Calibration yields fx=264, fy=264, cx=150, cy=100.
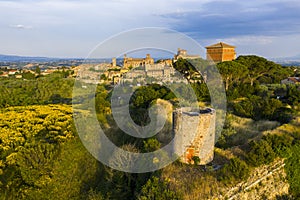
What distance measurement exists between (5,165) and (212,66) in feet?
50.0

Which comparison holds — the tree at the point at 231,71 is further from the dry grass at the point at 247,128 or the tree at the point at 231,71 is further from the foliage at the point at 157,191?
the foliage at the point at 157,191

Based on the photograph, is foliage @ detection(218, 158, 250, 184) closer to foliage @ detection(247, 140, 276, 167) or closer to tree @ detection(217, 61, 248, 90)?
foliage @ detection(247, 140, 276, 167)

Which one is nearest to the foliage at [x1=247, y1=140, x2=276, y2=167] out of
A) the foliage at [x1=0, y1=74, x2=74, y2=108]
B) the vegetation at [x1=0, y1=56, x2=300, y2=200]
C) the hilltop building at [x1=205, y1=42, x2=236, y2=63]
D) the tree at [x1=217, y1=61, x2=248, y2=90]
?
the vegetation at [x1=0, y1=56, x2=300, y2=200]

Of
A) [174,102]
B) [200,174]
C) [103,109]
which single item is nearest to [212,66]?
[174,102]

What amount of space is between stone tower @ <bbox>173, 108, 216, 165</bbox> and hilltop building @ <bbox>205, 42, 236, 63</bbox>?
84.7 ft

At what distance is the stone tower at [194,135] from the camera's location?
7230mm

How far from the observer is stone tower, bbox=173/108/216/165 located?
7230 millimetres

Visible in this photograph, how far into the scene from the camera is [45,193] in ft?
26.6

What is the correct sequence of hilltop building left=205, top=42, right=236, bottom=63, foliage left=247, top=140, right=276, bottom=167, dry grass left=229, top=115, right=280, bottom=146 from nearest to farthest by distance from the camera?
foliage left=247, top=140, right=276, bottom=167
dry grass left=229, top=115, right=280, bottom=146
hilltop building left=205, top=42, right=236, bottom=63

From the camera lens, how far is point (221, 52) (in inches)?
1273

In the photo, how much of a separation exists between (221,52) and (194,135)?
27.0 m

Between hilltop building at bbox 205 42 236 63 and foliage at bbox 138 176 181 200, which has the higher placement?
hilltop building at bbox 205 42 236 63

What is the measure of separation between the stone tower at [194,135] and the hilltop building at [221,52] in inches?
1017

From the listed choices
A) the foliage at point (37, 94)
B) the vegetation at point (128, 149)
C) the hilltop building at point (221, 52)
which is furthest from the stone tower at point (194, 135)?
the hilltop building at point (221, 52)
